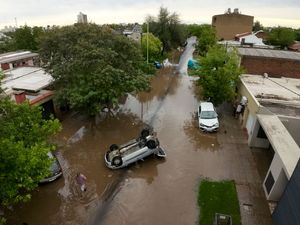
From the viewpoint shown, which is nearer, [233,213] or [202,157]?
[233,213]

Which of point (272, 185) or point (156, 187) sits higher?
point (272, 185)

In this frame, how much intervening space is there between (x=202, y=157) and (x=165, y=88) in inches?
574

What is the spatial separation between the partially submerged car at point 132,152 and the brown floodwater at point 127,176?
1.38ft

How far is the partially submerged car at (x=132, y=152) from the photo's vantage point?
1370cm

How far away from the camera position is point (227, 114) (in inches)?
824

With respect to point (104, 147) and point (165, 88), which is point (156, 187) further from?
point (165, 88)

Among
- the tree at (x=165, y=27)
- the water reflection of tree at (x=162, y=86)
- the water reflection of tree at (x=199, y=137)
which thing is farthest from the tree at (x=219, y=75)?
the tree at (x=165, y=27)

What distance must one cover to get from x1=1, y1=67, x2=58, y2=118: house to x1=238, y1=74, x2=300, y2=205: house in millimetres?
13483

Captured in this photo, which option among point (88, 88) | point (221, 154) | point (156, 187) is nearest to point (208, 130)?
point (221, 154)

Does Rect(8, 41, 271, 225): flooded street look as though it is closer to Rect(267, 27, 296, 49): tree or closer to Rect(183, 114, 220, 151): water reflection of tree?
Rect(183, 114, 220, 151): water reflection of tree

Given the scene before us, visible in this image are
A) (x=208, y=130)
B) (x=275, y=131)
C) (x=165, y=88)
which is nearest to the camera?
(x=275, y=131)

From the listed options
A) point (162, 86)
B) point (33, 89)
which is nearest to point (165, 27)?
point (162, 86)

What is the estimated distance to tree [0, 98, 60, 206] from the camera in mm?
7469

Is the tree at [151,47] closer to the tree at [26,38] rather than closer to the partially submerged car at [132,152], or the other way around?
the tree at [26,38]
